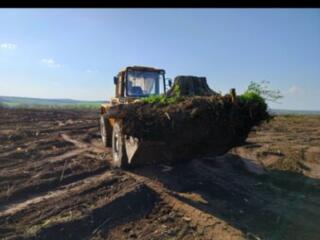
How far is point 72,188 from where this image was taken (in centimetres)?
827

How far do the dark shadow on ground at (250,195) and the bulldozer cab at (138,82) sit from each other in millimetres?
2655

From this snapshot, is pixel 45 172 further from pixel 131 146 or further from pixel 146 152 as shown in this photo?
pixel 146 152

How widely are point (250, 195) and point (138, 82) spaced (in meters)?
5.10

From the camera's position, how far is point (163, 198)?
727 centimetres

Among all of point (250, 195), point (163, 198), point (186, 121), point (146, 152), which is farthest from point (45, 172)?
point (250, 195)

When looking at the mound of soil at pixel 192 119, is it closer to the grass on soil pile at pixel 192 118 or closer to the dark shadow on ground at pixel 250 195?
the grass on soil pile at pixel 192 118

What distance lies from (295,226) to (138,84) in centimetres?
647

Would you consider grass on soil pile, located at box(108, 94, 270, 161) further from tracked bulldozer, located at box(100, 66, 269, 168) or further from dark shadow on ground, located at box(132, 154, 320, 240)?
dark shadow on ground, located at box(132, 154, 320, 240)

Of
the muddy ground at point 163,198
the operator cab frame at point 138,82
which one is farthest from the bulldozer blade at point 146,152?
the operator cab frame at point 138,82

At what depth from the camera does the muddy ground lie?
19.9 ft

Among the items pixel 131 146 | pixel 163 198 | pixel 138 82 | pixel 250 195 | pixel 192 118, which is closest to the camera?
pixel 192 118
